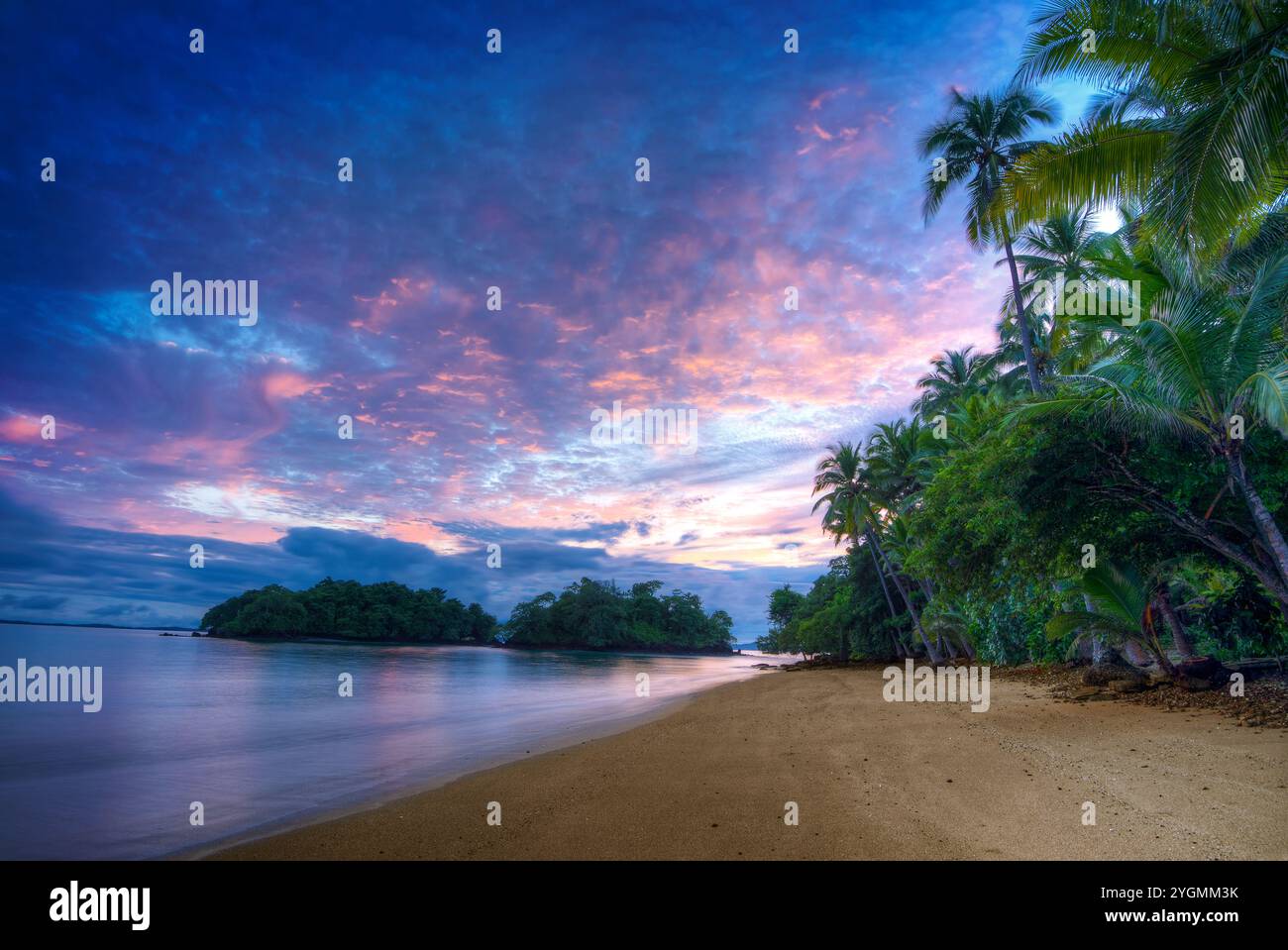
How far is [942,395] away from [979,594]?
31046 mm

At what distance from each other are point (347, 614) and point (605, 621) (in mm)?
51539

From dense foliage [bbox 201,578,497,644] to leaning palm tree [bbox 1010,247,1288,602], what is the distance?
123 m

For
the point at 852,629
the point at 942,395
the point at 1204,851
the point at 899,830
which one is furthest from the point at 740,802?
the point at 942,395

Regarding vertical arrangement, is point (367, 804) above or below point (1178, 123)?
below

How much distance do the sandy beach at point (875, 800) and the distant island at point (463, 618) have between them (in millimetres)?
118661

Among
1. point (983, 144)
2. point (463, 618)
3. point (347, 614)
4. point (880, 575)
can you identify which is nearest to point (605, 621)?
point (463, 618)

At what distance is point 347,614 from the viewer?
115000 millimetres

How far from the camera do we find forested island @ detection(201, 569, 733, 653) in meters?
110

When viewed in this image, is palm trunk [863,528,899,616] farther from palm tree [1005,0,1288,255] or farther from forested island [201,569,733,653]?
forested island [201,569,733,653]

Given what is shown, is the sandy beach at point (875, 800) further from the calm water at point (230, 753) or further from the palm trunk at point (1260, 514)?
the palm trunk at point (1260, 514)

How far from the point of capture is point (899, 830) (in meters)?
5.47

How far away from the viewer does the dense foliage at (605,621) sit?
128625 mm

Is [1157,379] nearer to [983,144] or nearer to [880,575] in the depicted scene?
[983,144]

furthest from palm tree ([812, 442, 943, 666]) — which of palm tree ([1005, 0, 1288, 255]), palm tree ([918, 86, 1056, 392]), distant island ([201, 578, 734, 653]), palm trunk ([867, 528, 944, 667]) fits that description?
distant island ([201, 578, 734, 653])
